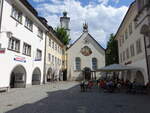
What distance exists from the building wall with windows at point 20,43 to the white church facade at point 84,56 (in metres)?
17.9

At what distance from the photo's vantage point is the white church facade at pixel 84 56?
41812 millimetres

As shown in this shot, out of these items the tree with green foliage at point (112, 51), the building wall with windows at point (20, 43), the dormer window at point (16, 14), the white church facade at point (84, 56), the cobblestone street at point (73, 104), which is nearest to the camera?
the cobblestone street at point (73, 104)

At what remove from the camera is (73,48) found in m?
43.3

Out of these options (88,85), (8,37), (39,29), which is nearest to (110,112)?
(88,85)

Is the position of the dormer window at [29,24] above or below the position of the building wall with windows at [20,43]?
above

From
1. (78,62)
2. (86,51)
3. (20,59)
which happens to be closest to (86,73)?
(78,62)

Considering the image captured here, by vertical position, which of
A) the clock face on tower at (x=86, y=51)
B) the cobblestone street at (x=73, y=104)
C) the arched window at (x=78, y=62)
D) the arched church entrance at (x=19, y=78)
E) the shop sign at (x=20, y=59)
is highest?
the clock face on tower at (x=86, y=51)

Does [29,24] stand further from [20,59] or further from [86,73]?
[86,73]

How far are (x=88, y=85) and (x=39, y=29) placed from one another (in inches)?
470

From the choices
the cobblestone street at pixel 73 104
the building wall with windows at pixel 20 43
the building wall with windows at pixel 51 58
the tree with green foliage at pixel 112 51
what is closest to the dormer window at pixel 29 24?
the building wall with windows at pixel 20 43

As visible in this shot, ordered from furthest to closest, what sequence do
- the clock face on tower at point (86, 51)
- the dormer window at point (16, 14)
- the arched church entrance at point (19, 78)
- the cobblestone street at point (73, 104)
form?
1. the clock face on tower at point (86, 51)
2. the arched church entrance at point (19, 78)
3. the dormer window at point (16, 14)
4. the cobblestone street at point (73, 104)

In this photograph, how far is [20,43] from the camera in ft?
58.3

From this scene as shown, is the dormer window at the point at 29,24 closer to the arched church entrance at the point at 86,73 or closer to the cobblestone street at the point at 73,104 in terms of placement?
the cobblestone street at the point at 73,104

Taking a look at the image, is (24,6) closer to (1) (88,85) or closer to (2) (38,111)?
(1) (88,85)
